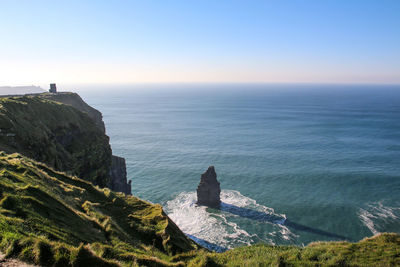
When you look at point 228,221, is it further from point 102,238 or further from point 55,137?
point 102,238

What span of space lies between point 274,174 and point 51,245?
219ft

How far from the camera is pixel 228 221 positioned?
159ft

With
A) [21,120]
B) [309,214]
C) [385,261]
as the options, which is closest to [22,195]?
[385,261]

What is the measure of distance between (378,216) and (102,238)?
53883 mm

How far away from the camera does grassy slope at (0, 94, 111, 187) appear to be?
29344 millimetres

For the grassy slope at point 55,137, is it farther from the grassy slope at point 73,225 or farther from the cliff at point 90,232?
the grassy slope at point 73,225

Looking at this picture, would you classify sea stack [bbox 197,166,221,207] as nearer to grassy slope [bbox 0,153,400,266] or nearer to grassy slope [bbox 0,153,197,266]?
grassy slope [bbox 0,153,197,266]

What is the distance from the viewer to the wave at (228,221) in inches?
1670

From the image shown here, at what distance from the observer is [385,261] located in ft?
47.7

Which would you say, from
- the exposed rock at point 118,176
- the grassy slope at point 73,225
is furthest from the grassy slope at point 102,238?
the exposed rock at point 118,176

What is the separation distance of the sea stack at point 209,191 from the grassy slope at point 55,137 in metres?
20.2

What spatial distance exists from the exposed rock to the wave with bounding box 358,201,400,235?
1860 inches

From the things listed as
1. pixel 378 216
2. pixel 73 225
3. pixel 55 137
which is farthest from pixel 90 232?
pixel 378 216

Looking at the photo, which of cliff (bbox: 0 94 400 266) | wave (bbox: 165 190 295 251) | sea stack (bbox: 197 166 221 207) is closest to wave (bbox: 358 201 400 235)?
wave (bbox: 165 190 295 251)
